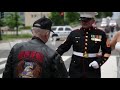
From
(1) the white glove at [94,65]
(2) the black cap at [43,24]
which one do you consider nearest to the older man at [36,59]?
(2) the black cap at [43,24]

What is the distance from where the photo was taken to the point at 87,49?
4.29 meters

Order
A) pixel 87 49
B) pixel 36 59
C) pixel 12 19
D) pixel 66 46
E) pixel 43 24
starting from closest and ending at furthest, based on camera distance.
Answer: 1. pixel 36 59
2. pixel 43 24
3. pixel 87 49
4. pixel 66 46
5. pixel 12 19

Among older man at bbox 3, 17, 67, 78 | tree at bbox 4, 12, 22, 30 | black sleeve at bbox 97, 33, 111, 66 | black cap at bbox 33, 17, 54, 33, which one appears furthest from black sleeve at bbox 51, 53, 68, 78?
tree at bbox 4, 12, 22, 30

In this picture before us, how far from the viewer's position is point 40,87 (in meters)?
2.94

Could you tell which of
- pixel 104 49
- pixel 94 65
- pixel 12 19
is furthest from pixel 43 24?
pixel 12 19

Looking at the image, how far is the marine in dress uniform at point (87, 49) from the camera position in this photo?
14.0ft

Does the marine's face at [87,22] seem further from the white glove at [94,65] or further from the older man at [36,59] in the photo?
the older man at [36,59]

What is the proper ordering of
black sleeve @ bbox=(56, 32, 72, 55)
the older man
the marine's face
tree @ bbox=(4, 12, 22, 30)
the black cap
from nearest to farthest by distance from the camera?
the older man
the black cap
the marine's face
black sleeve @ bbox=(56, 32, 72, 55)
tree @ bbox=(4, 12, 22, 30)

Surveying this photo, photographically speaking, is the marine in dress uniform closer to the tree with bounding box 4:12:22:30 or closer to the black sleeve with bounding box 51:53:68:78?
the black sleeve with bounding box 51:53:68:78

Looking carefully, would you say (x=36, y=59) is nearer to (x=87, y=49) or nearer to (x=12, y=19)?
(x=87, y=49)

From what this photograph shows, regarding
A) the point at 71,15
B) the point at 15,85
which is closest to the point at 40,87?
the point at 15,85

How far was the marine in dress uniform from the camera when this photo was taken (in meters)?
4.26
